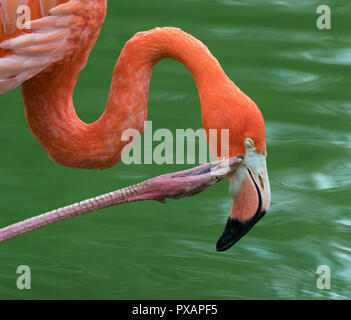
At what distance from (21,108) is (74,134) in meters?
2.56

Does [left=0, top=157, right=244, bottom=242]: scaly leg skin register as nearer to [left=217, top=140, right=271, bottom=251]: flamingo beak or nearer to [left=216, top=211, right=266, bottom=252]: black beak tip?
[left=217, top=140, right=271, bottom=251]: flamingo beak

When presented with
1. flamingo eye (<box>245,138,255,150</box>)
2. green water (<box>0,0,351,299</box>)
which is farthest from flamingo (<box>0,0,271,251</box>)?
green water (<box>0,0,351,299</box>)

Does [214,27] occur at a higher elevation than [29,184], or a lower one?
higher

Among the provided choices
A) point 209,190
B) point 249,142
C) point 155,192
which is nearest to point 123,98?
point 155,192

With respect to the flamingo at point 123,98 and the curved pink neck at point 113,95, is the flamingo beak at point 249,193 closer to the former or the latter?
the flamingo at point 123,98

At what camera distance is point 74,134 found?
4961mm

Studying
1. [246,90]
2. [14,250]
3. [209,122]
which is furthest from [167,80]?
[209,122]

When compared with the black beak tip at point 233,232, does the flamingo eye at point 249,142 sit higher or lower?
higher

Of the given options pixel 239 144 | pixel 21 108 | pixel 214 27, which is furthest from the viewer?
pixel 214 27

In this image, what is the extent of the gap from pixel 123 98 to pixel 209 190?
1.92m

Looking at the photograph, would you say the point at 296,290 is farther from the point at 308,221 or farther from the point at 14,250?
the point at 14,250

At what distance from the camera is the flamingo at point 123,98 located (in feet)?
15.2

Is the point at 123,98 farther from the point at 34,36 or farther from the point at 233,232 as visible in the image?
the point at 233,232

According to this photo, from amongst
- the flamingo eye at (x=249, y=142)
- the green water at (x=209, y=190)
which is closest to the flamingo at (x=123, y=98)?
the flamingo eye at (x=249, y=142)
